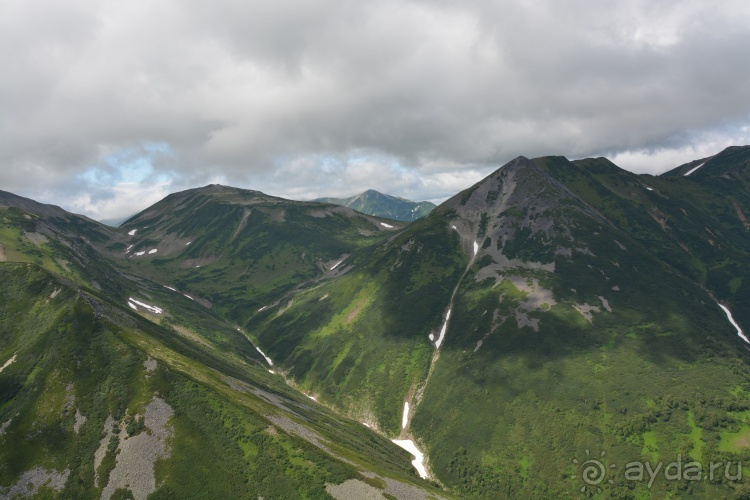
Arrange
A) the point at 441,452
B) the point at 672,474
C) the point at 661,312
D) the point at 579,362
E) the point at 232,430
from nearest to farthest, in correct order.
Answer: the point at 232,430 → the point at 672,474 → the point at 441,452 → the point at 579,362 → the point at 661,312

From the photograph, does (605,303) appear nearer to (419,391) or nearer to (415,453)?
(419,391)

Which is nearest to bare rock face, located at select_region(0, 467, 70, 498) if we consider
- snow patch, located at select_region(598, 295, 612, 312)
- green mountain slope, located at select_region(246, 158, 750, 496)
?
green mountain slope, located at select_region(246, 158, 750, 496)

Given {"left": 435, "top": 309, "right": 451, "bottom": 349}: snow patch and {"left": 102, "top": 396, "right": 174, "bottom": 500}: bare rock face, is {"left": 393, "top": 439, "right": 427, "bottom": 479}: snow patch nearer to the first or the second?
{"left": 435, "top": 309, "right": 451, "bottom": 349}: snow patch

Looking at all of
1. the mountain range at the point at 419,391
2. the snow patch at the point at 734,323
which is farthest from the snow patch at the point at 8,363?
the snow patch at the point at 734,323

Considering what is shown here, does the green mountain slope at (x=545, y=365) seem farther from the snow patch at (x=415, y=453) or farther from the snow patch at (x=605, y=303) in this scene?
the snow patch at (x=415, y=453)

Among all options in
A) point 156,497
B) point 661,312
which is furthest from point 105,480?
point 661,312

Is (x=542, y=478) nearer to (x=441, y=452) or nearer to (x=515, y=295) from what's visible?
(x=441, y=452)

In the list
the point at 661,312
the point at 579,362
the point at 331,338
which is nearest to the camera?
the point at 579,362
